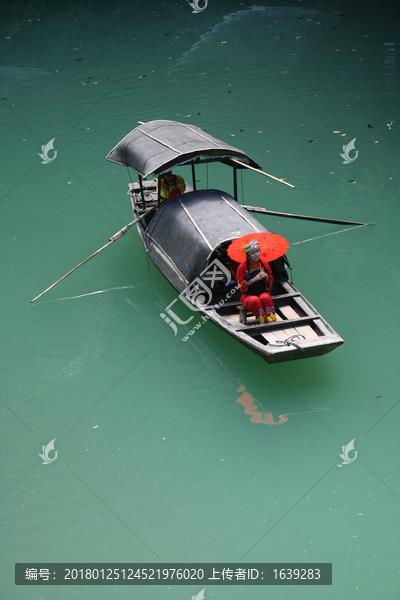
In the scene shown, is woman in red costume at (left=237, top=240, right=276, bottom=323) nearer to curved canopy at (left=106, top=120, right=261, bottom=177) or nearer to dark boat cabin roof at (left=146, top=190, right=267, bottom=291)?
dark boat cabin roof at (left=146, top=190, right=267, bottom=291)

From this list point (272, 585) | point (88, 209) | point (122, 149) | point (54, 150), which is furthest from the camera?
point (54, 150)

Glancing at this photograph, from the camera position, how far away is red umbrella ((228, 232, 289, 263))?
19.4 feet

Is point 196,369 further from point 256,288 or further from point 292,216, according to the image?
point 292,216

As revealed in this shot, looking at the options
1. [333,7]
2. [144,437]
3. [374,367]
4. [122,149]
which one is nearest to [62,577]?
[144,437]

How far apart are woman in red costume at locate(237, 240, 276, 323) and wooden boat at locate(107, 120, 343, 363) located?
110 mm

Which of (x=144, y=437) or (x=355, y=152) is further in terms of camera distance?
(x=355, y=152)

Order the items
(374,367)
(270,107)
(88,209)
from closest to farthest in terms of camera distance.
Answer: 1. (374,367)
2. (88,209)
3. (270,107)

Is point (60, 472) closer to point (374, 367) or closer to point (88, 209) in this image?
point (374, 367)

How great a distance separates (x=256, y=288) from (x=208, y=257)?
0.66m

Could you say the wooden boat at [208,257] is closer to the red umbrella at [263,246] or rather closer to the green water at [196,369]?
the red umbrella at [263,246]

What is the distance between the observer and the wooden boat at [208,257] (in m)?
5.86

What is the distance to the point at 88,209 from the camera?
9.57 m

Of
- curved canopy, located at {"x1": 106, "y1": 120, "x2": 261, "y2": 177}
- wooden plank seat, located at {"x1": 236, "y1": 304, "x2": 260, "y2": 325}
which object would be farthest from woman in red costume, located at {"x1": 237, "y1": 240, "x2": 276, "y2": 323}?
curved canopy, located at {"x1": 106, "y1": 120, "x2": 261, "y2": 177}

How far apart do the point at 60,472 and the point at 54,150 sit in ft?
25.2
